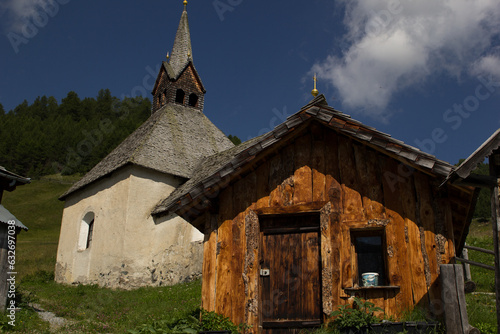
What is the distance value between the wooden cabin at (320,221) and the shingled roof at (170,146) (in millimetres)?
10797

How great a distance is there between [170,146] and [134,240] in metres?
5.47

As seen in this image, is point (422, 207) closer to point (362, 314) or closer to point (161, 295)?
point (362, 314)

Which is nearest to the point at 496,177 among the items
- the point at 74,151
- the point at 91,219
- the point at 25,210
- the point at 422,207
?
the point at 422,207

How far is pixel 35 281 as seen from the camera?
65.9 ft

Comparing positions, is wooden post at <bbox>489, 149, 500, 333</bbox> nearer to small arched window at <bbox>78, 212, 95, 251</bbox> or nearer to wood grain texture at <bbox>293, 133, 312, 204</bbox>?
wood grain texture at <bbox>293, 133, 312, 204</bbox>

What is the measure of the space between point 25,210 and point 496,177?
54060 mm

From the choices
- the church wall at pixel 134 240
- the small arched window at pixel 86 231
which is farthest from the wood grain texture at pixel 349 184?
the small arched window at pixel 86 231

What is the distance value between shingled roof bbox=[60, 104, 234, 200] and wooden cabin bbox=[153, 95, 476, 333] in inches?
425

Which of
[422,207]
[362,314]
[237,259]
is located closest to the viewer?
[362,314]

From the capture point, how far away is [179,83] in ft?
87.0

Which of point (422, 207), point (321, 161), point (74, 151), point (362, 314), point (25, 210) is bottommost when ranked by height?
point (362, 314)

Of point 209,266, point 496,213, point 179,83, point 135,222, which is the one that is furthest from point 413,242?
point 179,83

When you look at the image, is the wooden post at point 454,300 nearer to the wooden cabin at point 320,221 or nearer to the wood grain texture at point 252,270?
the wooden cabin at point 320,221

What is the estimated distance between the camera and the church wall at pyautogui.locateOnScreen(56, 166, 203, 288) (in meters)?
16.7
